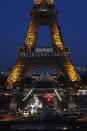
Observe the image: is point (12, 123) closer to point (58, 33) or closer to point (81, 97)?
point (81, 97)

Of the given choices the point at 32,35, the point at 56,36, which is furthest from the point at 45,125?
the point at 32,35

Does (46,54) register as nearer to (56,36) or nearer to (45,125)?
(56,36)

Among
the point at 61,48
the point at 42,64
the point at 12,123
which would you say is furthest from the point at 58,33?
the point at 12,123

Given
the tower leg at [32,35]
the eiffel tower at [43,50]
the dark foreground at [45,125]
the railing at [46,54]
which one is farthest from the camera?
the tower leg at [32,35]

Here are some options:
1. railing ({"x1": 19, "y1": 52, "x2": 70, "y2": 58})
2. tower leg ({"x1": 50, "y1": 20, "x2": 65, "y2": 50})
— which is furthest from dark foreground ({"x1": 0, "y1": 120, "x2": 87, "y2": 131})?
tower leg ({"x1": 50, "y1": 20, "x2": 65, "y2": 50})

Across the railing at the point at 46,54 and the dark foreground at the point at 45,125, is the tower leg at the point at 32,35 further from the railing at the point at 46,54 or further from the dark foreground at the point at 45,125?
the dark foreground at the point at 45,125

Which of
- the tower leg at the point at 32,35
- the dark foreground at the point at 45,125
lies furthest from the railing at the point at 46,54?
the dark foreground at the point at 45,125

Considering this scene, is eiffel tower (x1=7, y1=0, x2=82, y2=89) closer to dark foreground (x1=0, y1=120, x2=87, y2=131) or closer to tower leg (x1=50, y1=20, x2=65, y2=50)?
tower leg (x1=50, y1=20, x2=65, y2=50)

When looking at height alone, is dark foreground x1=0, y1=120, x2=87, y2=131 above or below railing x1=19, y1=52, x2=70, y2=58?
below
